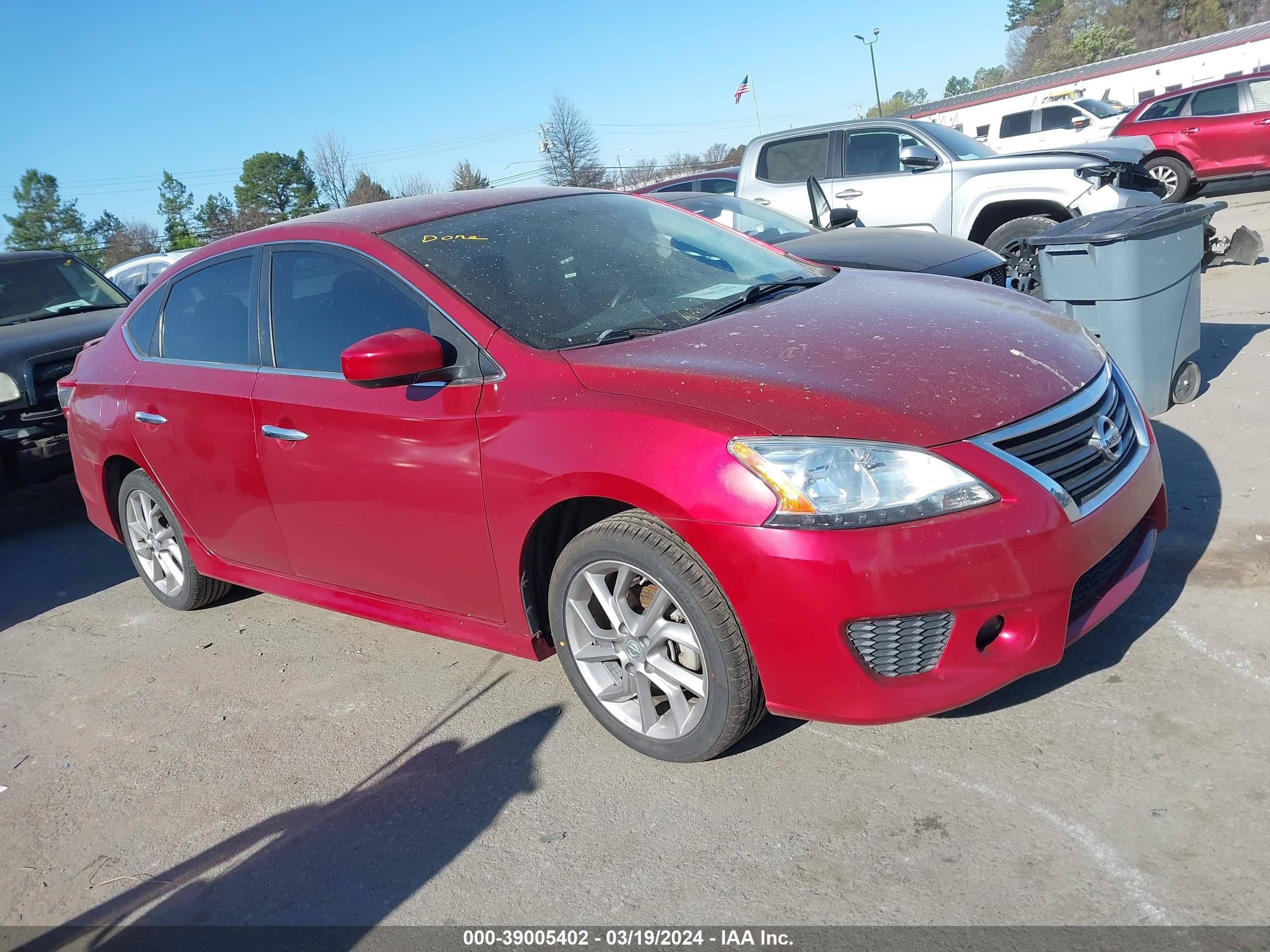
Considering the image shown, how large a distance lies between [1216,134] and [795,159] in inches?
399

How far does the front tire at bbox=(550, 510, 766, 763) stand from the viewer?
111 inches

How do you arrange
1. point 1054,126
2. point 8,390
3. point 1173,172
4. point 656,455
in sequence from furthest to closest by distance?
1. point 1054,126
2. point 1173,172
3. point 8,390
4. point 656,455

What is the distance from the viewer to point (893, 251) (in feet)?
20.1

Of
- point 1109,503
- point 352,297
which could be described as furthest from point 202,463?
point 1109,503

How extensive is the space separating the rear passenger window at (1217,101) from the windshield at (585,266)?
1553 centimetres

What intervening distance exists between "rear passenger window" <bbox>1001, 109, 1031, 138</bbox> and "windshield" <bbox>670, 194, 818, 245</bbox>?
16.1 m

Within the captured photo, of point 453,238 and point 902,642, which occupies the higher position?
point 453,238

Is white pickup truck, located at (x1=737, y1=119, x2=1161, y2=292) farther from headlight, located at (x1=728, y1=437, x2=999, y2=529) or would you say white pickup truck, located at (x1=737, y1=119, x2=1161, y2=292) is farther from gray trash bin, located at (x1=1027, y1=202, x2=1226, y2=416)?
headlight, located at (x1=728, y1=437, x2=999, y2=529)

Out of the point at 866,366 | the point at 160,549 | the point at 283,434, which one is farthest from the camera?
the point at 160,549

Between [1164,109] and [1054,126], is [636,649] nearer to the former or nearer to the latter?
[1164,109]

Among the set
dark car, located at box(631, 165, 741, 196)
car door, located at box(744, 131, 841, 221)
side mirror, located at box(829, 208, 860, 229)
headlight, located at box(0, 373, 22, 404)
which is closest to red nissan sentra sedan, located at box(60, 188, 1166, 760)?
side mirror, located at box(829, 208, 860, 229)

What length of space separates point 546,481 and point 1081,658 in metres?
1.81

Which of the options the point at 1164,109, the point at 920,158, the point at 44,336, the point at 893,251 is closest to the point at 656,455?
the point at 893,251

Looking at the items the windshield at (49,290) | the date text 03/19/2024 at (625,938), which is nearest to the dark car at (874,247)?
the date text 03/19/2024 at (625,938)
